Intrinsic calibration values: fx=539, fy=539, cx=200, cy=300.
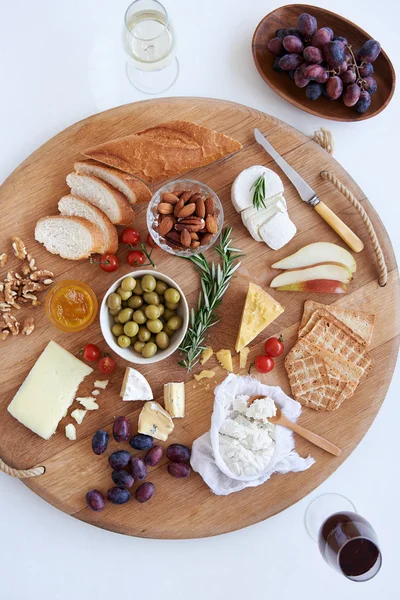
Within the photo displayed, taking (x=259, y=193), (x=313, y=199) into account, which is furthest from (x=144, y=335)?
(x=313, y=199)

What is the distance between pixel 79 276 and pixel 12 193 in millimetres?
364

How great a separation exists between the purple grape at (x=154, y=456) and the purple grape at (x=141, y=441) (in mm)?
25

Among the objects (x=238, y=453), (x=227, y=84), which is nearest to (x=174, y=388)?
(x=238, y=453)

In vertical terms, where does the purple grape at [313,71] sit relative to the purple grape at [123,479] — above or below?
above

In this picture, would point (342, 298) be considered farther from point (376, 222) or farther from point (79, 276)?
point (79, 276)

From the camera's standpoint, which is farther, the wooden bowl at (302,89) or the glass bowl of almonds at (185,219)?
the wooden bowl at (302,89)

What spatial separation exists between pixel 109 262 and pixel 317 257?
71 cm

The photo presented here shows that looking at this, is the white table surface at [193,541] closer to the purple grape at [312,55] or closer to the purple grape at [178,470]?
the purple grape at [312,55]

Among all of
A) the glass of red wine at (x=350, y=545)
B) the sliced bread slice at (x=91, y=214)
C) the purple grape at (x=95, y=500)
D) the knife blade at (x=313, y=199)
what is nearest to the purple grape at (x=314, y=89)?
the knife blade at (x=313, y=199)

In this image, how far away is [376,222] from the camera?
1878 millimetres

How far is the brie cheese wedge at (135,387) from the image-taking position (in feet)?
5.78

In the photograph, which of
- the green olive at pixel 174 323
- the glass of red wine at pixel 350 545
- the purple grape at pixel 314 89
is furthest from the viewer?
the purple grape at pixel 314 89

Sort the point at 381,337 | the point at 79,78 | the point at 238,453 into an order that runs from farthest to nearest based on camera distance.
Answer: the point at 79,78
the point at 381,337
the point at 238,453

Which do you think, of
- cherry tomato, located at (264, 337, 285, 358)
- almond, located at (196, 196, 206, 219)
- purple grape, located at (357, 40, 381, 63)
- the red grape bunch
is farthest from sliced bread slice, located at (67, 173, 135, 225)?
purple grape, located at (357, 40, 381, 63)
